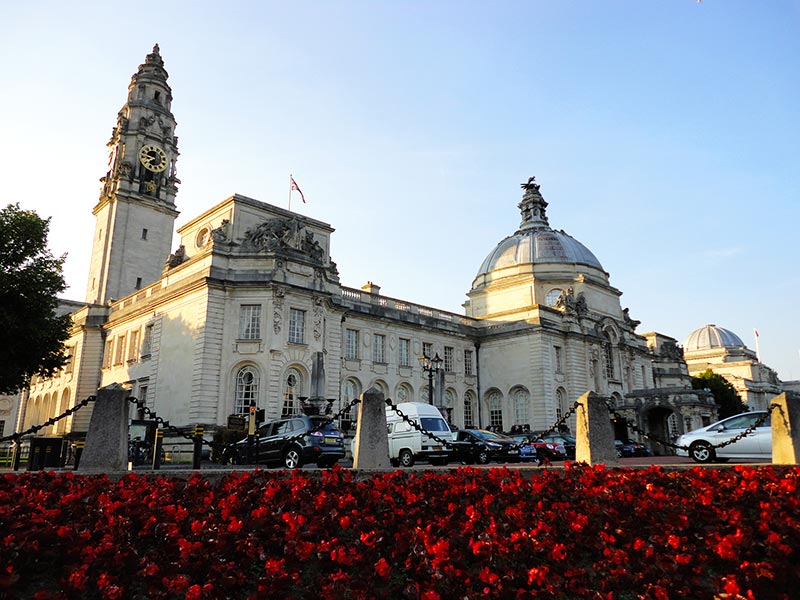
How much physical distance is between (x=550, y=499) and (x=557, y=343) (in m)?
41.9

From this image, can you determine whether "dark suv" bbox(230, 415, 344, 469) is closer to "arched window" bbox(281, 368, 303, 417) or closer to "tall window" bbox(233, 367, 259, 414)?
"tall window" bbox(233, 367, 259, 414)

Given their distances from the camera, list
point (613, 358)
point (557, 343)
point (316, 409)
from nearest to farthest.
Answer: point (316, 409), point (557, 343), point (613, 358)

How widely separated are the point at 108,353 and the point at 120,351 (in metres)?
2.17

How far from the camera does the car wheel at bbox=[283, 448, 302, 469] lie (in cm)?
1888

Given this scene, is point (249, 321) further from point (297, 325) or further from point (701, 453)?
point (701, 453)

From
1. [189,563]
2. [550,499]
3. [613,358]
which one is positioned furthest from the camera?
[613,358]

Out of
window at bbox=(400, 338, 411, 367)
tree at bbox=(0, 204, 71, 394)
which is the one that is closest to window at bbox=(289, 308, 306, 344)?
tree at bbox=(0, 204, 71, 394)

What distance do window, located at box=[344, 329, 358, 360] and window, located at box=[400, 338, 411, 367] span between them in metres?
4.45

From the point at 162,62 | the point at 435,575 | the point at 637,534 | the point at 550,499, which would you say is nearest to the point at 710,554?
the point at 637,534

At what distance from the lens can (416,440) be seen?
74.5 ft

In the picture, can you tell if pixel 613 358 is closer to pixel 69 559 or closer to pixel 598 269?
pixel 598 269

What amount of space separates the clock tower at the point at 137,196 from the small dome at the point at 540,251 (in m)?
31.5

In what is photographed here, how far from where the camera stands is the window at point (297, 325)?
33.7 m

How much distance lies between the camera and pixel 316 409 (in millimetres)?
30766
